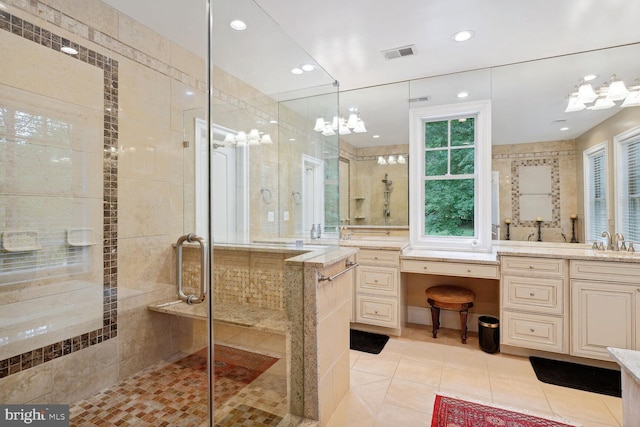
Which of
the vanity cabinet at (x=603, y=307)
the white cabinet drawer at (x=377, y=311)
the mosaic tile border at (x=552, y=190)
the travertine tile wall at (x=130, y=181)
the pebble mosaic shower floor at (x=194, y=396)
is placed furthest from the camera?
the white cabinet drawer at (x=377, y=311)

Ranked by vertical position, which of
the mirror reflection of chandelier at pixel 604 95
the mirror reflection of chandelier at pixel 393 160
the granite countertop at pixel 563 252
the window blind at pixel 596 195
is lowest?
the granite countertop at pixel 563 252

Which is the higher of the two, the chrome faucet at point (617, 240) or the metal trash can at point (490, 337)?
the chrome faucet at point (617, 240)

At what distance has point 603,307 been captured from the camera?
2.39 m

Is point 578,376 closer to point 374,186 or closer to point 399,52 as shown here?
point 374,186

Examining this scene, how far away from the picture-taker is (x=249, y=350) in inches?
67.2

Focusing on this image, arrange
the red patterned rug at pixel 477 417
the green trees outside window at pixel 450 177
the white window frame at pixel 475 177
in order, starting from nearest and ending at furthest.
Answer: the red patterned rug at pixel 477 417, the white window frame at pixel 475 177, the green trees outside window at pixel 450 177

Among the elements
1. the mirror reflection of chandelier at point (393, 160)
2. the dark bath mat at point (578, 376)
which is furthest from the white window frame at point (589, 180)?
the mirror reflection of chandelier at point (393, 160)

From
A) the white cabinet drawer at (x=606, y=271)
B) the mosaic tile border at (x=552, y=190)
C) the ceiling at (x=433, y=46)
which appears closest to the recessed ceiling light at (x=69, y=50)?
the ceiling at (x=433, y=46)

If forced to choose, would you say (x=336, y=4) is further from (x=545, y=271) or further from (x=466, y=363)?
(x=466, y=363)

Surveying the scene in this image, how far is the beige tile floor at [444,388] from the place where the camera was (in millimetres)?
1910

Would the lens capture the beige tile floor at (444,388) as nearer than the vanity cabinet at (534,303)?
Yes

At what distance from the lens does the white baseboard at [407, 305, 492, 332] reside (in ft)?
10.7

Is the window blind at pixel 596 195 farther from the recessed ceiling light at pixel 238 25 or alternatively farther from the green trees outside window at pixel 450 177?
the recessed ceiling light at pixel 238 25

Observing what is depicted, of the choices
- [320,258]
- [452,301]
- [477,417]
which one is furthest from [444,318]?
[320,258]
